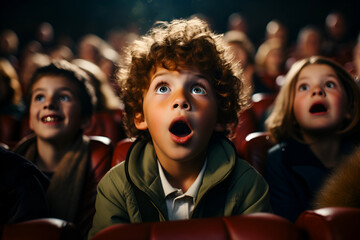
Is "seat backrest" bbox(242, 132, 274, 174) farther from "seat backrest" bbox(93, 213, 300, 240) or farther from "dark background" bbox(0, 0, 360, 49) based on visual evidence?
"dark background" bbox(0, 0, 360, 49)

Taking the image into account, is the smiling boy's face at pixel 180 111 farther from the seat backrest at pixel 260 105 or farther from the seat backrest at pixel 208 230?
the seat backrest at pixel 260 105

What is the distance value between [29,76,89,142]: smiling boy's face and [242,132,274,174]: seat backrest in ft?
2.19

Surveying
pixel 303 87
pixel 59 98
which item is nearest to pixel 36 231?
pixel 59 98

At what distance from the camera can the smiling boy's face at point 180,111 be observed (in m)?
0.73


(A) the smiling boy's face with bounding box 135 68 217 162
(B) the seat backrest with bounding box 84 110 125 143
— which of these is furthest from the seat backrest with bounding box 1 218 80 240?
(B) the seat backrest with bounding box 84 110 125 143

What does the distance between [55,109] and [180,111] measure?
601 mm

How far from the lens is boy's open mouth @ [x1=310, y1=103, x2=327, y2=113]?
1.07 metres

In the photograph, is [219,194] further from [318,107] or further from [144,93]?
[318,107]

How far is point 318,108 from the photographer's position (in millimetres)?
1081

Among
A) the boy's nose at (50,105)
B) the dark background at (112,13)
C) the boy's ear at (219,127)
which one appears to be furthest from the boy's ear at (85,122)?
the dark background at (112,13)

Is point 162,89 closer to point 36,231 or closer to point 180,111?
point 180,111

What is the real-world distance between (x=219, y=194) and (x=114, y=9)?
262 inches

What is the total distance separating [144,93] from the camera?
87 cm

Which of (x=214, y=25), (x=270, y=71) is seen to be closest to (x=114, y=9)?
(x=214, y=25)
